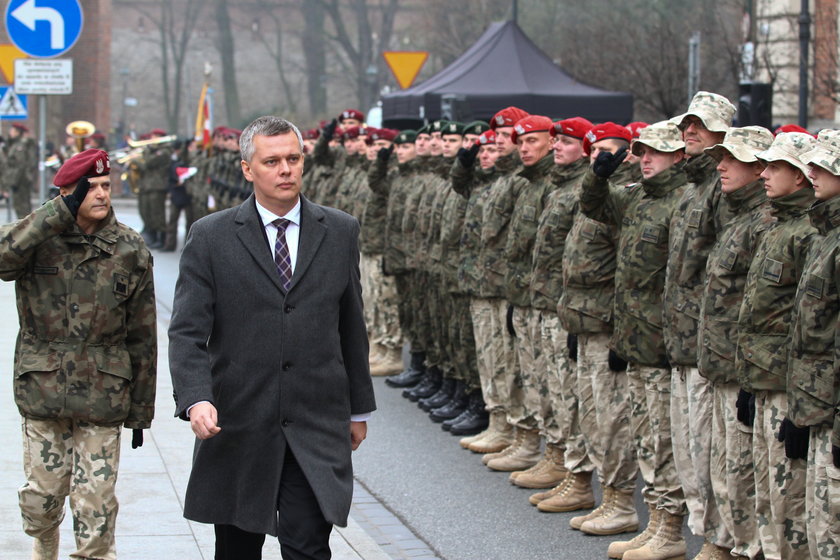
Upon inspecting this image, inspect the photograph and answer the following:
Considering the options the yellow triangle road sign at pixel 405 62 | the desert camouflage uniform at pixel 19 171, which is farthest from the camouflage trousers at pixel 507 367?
the desert camouflage uniform at pixel 19 171

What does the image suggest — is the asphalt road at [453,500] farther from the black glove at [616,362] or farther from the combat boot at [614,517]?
the black glove at [616,362]

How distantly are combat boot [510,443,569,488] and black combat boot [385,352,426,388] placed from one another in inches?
154

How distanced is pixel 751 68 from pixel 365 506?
1566 centimetres

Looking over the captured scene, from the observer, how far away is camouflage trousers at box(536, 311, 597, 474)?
8.45 meters

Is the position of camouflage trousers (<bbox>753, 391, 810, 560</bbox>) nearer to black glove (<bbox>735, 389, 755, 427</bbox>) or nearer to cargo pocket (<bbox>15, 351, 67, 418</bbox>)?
black glove (<bbox>735, 389, 755, 427</bbox>)

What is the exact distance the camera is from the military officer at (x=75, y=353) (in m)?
6.03

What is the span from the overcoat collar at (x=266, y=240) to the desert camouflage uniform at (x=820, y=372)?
1.92 metres

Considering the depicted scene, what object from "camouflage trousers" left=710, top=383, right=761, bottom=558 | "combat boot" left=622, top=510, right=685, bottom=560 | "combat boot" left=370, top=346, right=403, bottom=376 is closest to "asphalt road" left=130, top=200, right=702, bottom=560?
"combat boot" left=622, top=510, right=685, bottom=560

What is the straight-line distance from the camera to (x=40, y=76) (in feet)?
39.9

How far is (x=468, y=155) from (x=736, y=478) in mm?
4565

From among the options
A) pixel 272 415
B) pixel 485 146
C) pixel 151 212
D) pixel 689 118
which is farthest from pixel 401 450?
pixel 151 212

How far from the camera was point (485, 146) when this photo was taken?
10203 millimetres

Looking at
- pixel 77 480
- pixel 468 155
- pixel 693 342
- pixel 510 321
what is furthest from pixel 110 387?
pixel 468 155

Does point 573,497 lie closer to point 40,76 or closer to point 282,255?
point 282,255
